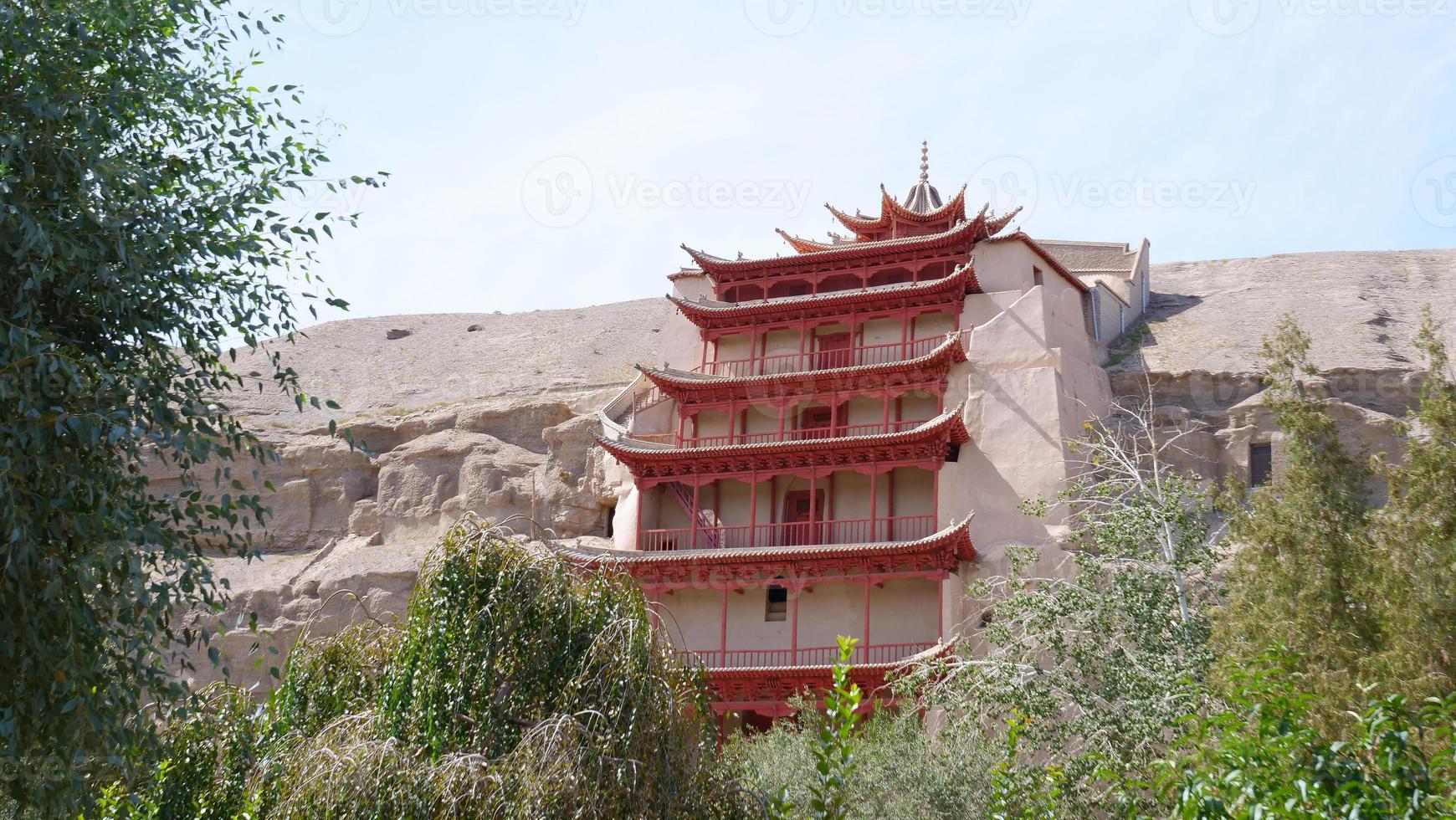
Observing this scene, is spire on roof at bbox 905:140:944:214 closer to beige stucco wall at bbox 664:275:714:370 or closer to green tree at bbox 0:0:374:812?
beige stucco wall at bbox 664:275:714:370

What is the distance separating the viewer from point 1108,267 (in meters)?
43.8

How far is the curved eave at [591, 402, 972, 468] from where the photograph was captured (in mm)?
32625

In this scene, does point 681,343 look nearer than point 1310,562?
No

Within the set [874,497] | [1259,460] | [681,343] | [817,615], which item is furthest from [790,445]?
[1259,460]

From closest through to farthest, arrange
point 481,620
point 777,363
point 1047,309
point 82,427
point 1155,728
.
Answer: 1. point 82,427
2. point 481,620
3. point 1155,728
4. point 1047,309
5. point 777,363

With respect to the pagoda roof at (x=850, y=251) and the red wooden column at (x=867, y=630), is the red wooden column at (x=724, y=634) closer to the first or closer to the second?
the red wooden column at (x=867, y=630)

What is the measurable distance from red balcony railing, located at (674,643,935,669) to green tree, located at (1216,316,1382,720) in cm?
1364

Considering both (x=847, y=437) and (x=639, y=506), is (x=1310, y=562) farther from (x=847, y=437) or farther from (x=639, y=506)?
(x=639, y=506)

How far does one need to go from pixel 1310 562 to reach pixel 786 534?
19.5 metres

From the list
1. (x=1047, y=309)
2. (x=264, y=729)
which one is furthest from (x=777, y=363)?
(x=264, y=729)

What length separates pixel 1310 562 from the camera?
1591cm

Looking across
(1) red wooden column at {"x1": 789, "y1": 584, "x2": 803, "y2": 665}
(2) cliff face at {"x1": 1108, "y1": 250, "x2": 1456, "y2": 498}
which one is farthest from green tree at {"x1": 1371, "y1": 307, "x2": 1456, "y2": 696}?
(1) red wooden column at {"x1": 789, "y1": 584, "x2": 803, "y2": 665}

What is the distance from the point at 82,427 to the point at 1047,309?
92.5ft

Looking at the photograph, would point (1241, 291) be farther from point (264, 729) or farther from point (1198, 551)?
point (264, 729)
